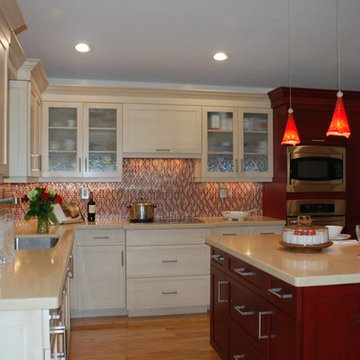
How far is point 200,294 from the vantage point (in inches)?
152

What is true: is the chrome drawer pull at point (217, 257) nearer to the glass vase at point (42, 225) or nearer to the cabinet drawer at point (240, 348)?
the cabinet drawer at point (240, 348)

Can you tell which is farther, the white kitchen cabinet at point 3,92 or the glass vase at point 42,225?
the glass vase at point 42,225

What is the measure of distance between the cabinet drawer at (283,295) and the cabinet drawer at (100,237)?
2086mm

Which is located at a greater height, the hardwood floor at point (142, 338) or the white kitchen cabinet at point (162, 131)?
the white kitchen cabinet at point (162, 131)

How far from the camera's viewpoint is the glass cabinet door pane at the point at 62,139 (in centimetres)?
393

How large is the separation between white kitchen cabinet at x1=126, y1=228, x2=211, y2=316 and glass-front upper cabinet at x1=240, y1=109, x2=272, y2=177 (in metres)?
0.90

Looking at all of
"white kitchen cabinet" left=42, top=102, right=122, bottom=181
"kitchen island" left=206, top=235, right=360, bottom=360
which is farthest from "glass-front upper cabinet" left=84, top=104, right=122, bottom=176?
"kitchen island" left=206, top=235, right=360, bottom=360

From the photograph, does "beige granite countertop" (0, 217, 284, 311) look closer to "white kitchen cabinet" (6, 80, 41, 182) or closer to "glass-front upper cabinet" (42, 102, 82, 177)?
"white kitchen cabinet" (6, 80, 41, 182)

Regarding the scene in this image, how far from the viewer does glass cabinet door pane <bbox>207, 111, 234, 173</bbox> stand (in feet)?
13.8

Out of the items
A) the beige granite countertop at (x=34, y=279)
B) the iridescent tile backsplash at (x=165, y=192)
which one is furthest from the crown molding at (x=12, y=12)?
the iridescent tile backsplash at (x=165, y=192)

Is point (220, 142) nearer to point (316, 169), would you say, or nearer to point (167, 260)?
point (316, 169)

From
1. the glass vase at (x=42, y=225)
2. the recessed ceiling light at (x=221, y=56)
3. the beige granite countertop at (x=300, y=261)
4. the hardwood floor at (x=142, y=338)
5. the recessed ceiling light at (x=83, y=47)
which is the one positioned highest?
the recessed ceiling light at (x=221, y=56)

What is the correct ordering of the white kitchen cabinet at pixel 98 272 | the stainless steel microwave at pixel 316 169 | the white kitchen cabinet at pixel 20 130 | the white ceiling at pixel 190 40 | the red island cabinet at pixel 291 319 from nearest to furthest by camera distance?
1. the red island cabinet at pixel 291 319
2. the white ceiling at pixel 190 40
3. the white kitchen cabinet at pixel 20 130
4. the white kitchen cabinet at pixel 98 272
5. the stainless steel microwave at pixel 316 169

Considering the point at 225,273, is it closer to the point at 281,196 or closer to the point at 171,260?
the point at 171,260
